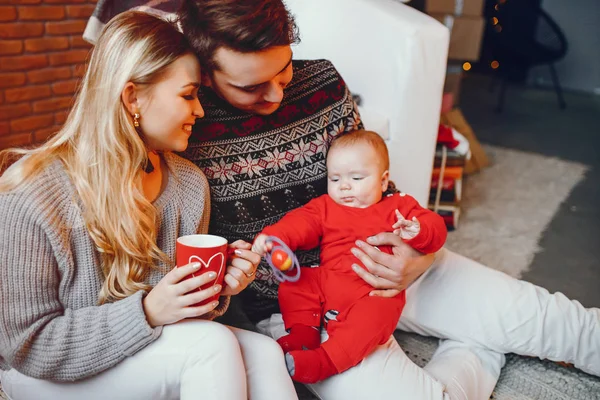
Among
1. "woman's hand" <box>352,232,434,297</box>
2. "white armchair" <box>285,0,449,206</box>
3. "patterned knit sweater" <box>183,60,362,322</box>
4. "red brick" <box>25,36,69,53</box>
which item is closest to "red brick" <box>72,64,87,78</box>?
"red brick" <box>25,36,69,53</box>

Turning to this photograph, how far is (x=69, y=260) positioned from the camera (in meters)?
0.94

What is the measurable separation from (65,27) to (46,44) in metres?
0.14

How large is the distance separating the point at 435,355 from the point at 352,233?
412 millimetres

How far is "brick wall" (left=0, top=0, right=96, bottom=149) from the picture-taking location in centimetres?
274

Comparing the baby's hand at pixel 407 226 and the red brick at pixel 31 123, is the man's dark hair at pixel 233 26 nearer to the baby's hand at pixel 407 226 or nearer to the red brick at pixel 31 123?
the baby's hand at pixel 407 226

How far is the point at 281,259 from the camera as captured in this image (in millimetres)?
1150

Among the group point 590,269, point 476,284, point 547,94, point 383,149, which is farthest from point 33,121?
point 547,94

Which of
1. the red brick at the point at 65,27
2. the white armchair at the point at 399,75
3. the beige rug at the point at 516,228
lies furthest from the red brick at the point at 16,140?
the beige rug at the point at 516,228

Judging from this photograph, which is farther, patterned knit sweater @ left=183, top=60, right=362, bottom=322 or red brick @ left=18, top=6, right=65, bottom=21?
red brick @ left=18, top=6, right=65, bottom=21

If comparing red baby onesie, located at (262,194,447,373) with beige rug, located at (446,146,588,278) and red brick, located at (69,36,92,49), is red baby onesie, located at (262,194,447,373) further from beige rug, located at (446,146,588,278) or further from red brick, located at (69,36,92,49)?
red brick, located at (69,36,92,49)

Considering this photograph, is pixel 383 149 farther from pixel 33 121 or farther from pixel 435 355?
pixel 33 121

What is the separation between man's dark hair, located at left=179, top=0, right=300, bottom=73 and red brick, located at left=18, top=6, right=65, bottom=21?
1.99 meters

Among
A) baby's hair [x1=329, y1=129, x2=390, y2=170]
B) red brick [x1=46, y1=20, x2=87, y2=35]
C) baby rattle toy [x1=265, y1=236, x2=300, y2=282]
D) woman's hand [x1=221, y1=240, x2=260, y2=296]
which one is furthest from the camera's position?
red brick [x1=46, y1=20, x2=87, y2=35]

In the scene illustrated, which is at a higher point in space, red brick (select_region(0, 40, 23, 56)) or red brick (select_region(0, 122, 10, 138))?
red brick (select_region(0, 40, 23, 56))
